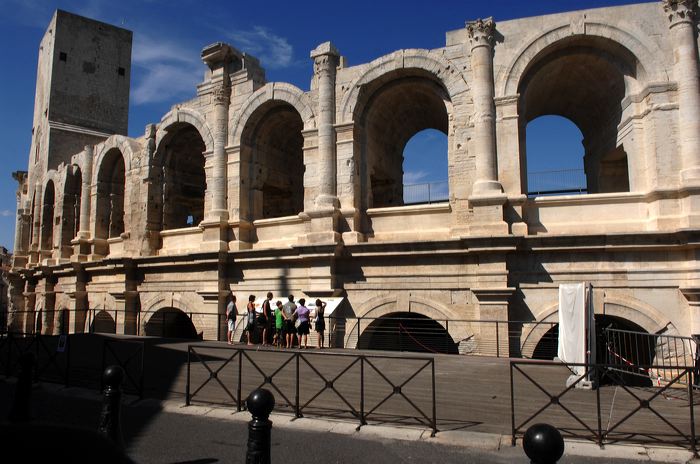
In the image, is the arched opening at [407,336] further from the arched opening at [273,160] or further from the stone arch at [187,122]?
the stone arch at [187,122]

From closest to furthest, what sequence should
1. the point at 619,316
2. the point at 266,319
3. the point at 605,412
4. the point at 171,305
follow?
the point at 605,412
the point at 619,316
the point at 266,319
the point at 171,305

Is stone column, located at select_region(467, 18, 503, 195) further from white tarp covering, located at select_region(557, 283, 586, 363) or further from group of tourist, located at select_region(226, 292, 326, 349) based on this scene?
group of tourist, located at select_region(226, 292, 326, 349)

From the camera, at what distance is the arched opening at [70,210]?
23844 mm

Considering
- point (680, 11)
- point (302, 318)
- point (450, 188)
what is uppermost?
point (680, 11)

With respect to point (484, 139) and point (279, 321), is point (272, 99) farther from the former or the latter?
point (279, 321)

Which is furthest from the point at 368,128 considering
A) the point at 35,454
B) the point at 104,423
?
the point at 35,454

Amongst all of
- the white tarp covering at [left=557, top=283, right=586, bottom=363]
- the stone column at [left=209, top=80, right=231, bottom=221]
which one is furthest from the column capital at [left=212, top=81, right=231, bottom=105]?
the white tarp covering at [left=557, top=283, right=586, bottom=363]

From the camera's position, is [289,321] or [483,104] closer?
[483,104]

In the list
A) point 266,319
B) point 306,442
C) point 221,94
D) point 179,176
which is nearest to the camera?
point 306,442

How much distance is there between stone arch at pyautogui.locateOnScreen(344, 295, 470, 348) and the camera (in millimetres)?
12695

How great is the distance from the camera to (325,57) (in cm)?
1488

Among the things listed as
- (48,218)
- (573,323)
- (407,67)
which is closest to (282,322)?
(573,323)

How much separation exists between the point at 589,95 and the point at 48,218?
84.4 feet

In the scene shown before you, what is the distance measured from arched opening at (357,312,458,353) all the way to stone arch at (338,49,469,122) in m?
5.85
